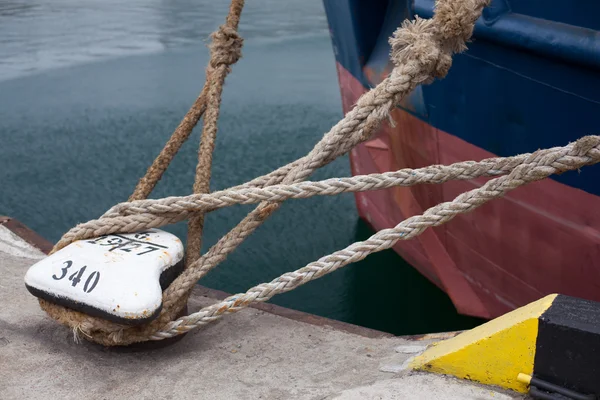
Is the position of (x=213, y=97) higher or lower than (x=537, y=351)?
higher

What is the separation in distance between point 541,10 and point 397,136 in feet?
3.47

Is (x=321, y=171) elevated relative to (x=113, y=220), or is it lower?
lower

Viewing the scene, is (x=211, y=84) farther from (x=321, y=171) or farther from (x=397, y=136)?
(x=321, y=171)

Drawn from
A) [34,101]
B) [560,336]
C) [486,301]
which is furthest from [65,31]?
[560,336]

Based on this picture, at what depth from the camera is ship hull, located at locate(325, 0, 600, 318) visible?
77.5 inches

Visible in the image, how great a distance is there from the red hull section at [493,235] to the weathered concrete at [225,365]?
531 millimetres

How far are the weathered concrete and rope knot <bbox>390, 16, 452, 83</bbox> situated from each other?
2.63 feet

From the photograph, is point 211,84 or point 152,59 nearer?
point 211,84

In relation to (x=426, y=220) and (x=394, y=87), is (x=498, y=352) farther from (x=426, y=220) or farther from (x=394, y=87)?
(x=394, y=87)

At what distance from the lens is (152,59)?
7.82 metres

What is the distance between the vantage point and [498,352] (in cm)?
153

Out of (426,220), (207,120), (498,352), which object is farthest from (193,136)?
(498,352)

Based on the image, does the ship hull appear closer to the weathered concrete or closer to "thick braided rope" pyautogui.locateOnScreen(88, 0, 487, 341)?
"thick braided rope" pyautogui.locateOnScreen(88, 0, 487, 341)

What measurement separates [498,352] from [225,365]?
30.0 inches
